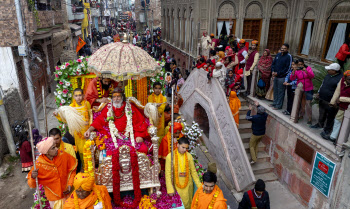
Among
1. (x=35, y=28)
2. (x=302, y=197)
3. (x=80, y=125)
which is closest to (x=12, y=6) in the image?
(x=35, y=28)

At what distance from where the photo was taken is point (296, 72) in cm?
741

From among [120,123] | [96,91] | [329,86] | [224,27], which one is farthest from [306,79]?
[224,27]

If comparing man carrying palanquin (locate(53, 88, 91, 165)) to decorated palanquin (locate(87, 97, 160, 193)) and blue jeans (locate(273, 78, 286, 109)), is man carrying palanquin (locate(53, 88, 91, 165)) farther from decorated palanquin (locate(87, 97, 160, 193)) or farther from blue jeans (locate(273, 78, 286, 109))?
blue jeans (locate(273, 78, 286, 109))

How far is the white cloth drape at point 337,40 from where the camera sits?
12648mm

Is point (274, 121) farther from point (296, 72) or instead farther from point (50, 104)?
point (50, 104)

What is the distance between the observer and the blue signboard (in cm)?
624

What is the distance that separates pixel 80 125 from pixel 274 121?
6288 mm

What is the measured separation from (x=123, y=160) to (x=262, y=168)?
5497 millimetres

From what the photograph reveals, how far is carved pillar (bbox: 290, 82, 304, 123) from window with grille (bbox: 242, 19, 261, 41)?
11184mm

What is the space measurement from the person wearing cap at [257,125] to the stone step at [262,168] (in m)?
0.24

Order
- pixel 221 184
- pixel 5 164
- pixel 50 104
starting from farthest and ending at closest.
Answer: pixel 50 104 → pixel 5 164 → pixel 221 184

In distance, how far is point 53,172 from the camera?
4.64m

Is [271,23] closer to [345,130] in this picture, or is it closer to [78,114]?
[345,130]

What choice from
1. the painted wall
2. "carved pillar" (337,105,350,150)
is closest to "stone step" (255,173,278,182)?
"carved pillar" (337,105,350,150)
